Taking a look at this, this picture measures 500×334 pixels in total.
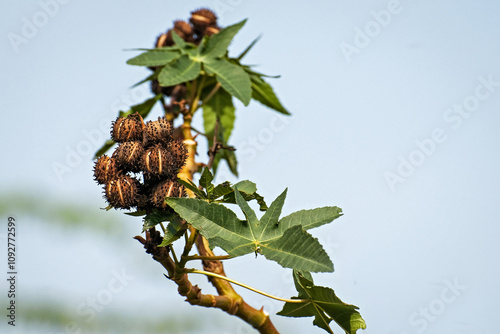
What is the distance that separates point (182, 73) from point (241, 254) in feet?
4.04

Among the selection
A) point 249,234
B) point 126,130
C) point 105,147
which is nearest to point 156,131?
point 126,130

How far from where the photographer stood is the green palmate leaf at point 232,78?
2.47m

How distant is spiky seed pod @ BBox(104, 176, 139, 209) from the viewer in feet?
5.39

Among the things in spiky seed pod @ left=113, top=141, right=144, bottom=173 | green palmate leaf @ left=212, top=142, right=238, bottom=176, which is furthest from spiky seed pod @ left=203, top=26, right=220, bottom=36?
spiky seed pod @ left=113, top=141, right=144, bottom=173

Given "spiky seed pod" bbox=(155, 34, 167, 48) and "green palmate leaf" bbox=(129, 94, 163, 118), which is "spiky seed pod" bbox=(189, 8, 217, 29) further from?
"green palmate leaf" bbox=(129, 94, 163, 118)

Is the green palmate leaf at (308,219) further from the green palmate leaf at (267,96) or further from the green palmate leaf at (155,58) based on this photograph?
the green palmate leaf at (267,96)

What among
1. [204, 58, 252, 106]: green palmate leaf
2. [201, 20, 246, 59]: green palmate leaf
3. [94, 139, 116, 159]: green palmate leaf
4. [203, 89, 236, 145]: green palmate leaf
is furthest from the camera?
[203, 89, 236, 145]: green palmate leaf

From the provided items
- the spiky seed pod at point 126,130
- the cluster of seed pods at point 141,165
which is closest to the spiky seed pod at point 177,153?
the cluster of seed pods at point 141,165

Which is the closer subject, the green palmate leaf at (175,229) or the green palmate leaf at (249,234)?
the green palmate leaf at (249,234)

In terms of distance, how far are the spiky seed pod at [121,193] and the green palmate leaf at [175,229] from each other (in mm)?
127

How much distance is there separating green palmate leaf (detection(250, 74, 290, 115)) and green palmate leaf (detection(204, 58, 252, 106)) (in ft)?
1.18

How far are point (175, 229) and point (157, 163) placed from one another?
0.20 m

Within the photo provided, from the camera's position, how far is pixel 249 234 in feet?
5.38

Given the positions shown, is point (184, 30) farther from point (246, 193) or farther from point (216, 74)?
point (246, 193)
